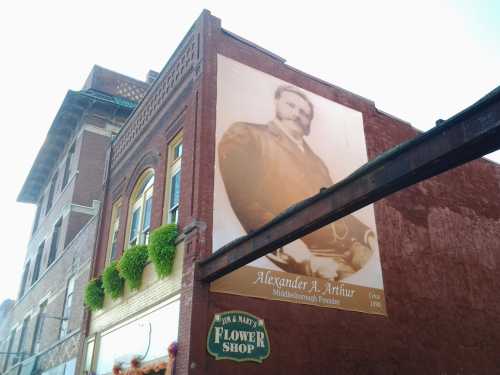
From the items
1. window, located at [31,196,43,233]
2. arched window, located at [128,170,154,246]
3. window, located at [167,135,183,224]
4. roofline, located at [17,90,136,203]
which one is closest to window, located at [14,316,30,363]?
window, located at [31,196,43,233]

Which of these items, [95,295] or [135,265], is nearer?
[135,265]

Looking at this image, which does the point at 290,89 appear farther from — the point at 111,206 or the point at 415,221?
the point at 111,206

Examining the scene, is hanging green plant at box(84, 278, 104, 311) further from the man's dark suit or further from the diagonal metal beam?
the diagonal metal beam

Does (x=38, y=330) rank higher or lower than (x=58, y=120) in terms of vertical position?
lower

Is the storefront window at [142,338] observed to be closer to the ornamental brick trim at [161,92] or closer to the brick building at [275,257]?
the brick building at [275,257]

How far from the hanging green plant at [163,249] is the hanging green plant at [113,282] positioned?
7.92ft

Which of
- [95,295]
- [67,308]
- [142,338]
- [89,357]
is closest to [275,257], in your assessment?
[142,338]

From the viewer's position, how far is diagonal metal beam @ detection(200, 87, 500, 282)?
5086mm

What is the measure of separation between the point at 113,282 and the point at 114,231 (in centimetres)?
331

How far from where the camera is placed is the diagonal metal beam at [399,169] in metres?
5.09

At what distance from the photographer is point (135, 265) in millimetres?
12359

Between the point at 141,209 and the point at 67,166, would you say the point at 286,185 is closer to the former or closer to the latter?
the point at 141,209

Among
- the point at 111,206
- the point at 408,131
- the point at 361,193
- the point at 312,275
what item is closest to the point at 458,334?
the point at 312,275

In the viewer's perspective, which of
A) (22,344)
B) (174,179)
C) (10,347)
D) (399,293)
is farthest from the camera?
(10,347)
